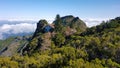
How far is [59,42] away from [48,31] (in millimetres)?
30884

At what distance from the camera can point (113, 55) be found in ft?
335

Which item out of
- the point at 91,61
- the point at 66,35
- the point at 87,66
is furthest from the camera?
the point at 66,35

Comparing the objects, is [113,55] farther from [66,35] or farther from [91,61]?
[66,35]

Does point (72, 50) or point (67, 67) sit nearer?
point (67, 67)

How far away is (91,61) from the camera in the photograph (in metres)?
100

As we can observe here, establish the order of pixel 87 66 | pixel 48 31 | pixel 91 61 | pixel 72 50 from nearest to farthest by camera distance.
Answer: pixel 87 66 < pixel 91 61 < pixel 72 50 < pixel 48 31

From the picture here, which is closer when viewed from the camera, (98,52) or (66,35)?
(98,52)

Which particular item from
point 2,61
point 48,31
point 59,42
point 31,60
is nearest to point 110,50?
point 31,60

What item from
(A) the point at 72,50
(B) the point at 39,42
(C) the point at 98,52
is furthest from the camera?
(B) the point at 39,42

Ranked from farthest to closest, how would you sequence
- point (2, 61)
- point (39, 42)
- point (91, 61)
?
point (39, 42) < point (2, 61) < point (91, 61)

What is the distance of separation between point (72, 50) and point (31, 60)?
18.1m

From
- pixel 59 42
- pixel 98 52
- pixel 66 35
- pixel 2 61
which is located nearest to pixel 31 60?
pixel 2 61

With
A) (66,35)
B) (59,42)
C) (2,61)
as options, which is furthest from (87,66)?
(66,35)

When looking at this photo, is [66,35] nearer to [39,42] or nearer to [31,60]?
[39,42]
